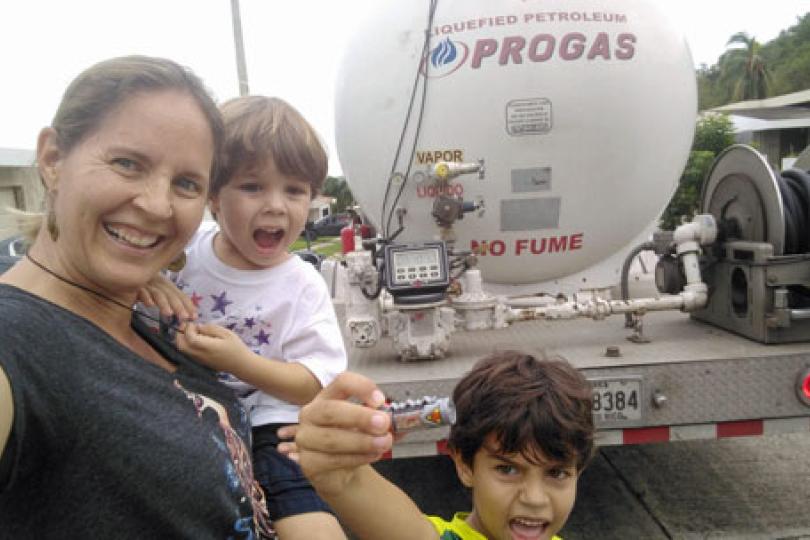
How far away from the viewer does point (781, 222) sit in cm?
280

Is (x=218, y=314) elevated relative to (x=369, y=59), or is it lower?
lower

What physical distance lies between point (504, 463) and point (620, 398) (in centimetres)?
148

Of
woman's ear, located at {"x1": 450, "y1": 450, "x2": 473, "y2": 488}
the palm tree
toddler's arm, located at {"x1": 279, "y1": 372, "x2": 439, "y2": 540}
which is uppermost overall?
the palm tree

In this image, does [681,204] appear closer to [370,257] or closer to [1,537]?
[370,257]

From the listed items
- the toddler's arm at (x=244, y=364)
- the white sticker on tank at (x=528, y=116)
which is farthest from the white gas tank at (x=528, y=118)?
the toddler's arm at (x=244, y=364)

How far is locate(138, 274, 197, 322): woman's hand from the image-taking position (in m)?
1.19

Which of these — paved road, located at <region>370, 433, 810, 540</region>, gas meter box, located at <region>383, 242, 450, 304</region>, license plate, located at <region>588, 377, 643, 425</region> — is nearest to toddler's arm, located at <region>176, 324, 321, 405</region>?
gas meter box, located at <region>383, 242, 450, 304</region>

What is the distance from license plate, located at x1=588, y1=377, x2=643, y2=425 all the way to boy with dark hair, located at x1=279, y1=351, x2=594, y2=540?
4.26ft

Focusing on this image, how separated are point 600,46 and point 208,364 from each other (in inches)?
101

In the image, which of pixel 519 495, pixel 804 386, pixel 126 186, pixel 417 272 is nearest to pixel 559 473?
pixel 519 495

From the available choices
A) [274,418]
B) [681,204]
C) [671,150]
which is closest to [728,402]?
[671,150]

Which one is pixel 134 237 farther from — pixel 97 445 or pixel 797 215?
pixel 797 215

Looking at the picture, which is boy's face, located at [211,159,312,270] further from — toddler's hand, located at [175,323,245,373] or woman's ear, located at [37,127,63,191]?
woman's ear, located at [37,127,63,191]

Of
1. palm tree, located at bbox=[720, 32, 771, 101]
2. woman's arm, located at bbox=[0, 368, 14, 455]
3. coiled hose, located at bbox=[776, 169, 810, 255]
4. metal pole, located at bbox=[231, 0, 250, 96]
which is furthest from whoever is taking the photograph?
palm tree, located at bbox=[720, 32, 771, 101]
